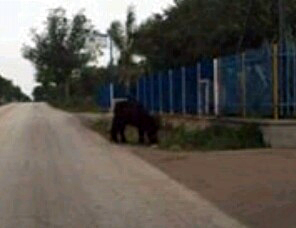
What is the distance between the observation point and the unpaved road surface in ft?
37.0

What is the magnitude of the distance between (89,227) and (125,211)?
1.36 m

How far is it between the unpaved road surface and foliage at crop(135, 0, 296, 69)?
49.4ft

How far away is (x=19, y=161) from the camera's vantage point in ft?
66.0

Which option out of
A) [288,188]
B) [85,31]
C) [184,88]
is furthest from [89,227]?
[85,31]

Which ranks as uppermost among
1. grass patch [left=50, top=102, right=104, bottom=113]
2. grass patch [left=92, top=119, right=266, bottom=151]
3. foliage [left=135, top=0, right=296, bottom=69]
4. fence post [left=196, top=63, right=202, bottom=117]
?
foliage [left=135, top=0, right=296, bottom=69]

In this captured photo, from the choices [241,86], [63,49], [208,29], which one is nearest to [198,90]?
[241,86]

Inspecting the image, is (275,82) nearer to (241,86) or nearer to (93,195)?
(241,86)

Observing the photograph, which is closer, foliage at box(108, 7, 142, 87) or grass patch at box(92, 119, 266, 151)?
grass patch at box(92, 119, 266, 151)

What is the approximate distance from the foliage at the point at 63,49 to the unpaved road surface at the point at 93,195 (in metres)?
80.8

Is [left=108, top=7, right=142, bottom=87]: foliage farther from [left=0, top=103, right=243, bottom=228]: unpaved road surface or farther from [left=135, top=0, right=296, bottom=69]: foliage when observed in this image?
[left=0, top=103, right=243, bottom=228]: unpaved road surface

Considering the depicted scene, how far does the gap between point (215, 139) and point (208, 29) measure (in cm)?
2391

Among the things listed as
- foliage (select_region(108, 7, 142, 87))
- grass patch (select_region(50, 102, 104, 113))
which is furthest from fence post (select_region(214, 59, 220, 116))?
foliage (select_region(108, 7, 142, 87))

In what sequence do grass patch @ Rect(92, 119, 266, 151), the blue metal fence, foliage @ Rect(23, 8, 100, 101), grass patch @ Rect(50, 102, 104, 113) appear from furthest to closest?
foliage @ Rect(23, 8, 100, 101)
grass patch @ Rect(50, 102, 104, 113)
the blue metal fence
grass patch @ Rect(92, 119, 266, 151)

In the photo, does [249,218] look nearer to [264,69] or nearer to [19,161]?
[19,161]
